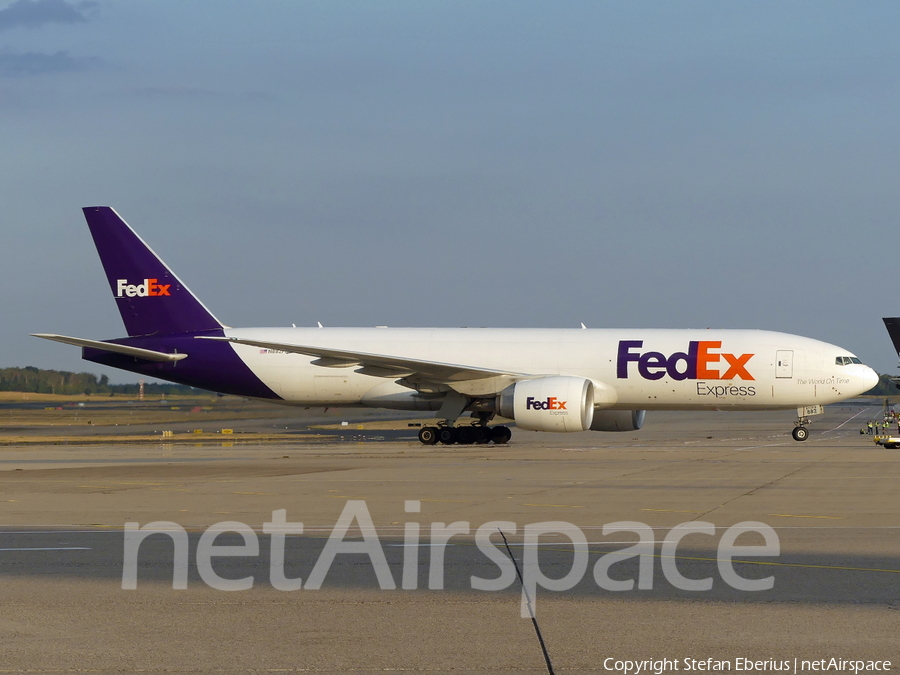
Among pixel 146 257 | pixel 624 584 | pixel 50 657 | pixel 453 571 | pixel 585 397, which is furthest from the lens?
pixel 146 257

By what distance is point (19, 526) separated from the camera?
39.8 ft

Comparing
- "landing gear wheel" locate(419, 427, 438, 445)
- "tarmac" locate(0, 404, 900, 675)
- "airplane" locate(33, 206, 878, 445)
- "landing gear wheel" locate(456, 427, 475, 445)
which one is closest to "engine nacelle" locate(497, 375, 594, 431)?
"airplane" locate(33, 206, 878, 445)

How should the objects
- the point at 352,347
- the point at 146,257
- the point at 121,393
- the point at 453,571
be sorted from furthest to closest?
the point at 121,393, the point at 146,257, the point at 352,347, the point at 453,571

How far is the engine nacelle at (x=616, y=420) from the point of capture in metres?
34.3

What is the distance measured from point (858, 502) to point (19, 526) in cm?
1106

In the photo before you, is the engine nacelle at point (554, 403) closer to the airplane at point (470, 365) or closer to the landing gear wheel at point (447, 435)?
the airplane at point (470, 365)

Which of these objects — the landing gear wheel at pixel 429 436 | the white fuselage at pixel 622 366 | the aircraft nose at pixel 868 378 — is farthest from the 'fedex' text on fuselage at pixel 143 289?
the aircraft nose at pixel 868 378

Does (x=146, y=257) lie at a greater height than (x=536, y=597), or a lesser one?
greater

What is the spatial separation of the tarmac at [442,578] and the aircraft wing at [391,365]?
438 inches

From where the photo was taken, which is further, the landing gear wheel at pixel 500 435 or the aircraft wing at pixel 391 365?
the landing gear wheel at pixel 500 435

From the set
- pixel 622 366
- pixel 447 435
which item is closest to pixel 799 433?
pixel 622 366

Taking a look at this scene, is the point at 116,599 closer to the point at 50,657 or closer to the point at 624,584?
the point at 50,657

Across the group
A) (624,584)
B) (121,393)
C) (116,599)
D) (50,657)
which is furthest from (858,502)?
(121,393)

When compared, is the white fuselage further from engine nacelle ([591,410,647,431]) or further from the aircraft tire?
engine nacelle ([591,410,647,431])
